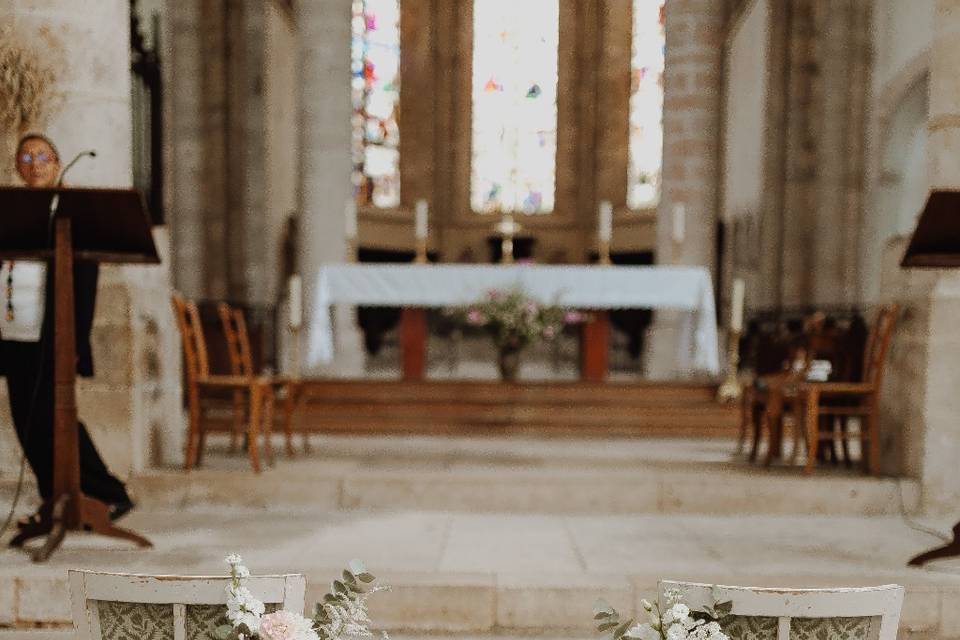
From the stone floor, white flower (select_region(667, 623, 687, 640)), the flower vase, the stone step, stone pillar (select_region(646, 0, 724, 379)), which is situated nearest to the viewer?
white flower (select_region(667, 623, 687, 640))

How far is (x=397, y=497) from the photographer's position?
13.1 ft

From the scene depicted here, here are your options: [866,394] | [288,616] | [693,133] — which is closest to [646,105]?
[693,133]

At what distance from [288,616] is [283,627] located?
0.02 m

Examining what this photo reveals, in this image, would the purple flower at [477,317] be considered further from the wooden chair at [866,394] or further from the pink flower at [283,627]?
the pink flower at [283,627]

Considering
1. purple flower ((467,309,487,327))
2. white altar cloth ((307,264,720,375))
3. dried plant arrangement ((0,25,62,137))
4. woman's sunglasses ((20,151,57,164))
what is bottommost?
purple flower ((467,309,487,327))

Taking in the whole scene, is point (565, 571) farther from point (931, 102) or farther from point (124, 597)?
point (931, 102)

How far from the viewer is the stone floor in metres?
2.81

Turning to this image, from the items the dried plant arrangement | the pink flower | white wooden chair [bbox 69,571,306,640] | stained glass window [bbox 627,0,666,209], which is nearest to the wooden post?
the dried plant arrangement

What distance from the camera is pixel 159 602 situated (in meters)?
1.47

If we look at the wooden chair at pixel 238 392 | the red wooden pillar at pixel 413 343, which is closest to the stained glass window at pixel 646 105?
the red wooden pillar at pixel 413 343

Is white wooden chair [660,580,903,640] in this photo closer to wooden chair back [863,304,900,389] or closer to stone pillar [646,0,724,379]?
wooden chair back [863,304,900,389]

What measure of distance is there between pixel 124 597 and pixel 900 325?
393 centimetres

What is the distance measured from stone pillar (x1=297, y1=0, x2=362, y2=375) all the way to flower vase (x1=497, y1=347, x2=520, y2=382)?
2.72 meters

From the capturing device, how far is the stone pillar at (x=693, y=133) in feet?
27.3
